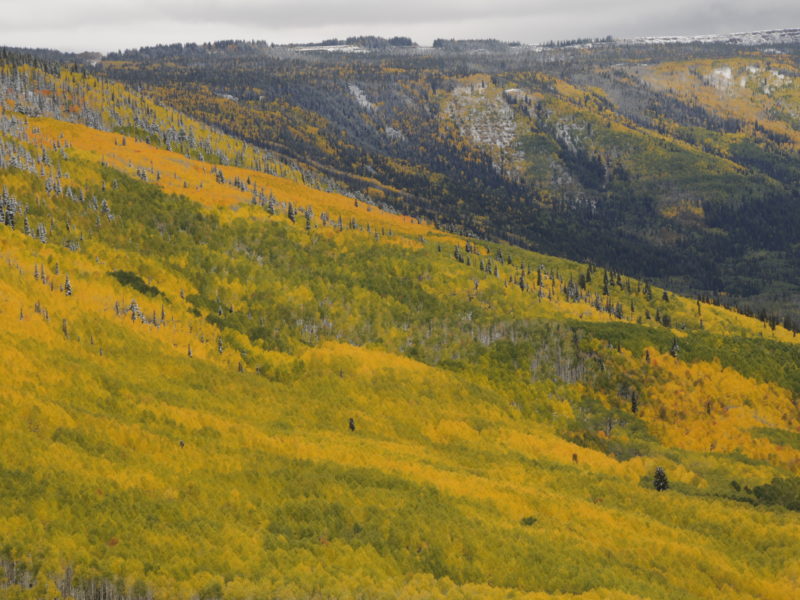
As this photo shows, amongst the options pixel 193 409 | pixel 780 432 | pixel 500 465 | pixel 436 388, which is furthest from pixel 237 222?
pixel 780 432

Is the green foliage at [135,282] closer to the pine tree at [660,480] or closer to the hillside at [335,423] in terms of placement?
the hillside at [335,423]

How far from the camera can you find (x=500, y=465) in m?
101

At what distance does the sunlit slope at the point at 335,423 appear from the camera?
52.7 metres

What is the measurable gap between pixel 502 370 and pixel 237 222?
Result: 84.8 meters

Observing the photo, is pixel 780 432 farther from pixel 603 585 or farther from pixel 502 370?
pixel 603 585

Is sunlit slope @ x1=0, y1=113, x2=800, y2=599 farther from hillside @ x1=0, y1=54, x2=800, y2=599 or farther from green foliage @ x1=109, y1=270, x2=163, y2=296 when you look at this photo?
green foliage @ x1=109, y1=270, x2=163, y2=296

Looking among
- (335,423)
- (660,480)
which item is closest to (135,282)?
(335,423)

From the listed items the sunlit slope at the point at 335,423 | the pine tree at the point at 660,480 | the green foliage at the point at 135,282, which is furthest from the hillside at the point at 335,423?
the pine tree at the point at 660,480

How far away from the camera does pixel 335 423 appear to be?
364ft

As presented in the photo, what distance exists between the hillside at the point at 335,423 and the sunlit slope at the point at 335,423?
0.42 metres

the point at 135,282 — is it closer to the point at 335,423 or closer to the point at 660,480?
the point at 335,423

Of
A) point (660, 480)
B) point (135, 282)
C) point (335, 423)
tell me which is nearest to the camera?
point (660, 480)

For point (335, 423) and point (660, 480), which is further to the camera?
point (335, 423)

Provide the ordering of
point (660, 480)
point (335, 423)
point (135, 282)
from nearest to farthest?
point (660, 480) < point (335, 423) < point (135, 282)
